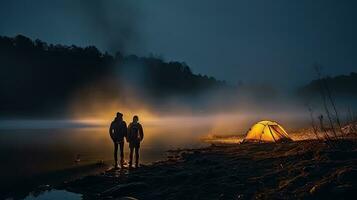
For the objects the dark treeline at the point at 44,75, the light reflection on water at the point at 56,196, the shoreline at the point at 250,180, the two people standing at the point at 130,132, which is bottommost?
the light reflection on water at the point at 56,196

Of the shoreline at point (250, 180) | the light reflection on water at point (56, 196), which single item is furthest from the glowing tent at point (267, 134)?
the light reflection on water at point (56, 196)

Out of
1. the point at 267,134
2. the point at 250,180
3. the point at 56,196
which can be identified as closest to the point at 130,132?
the point at 56,196

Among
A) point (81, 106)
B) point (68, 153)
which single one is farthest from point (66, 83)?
point (68, 153)

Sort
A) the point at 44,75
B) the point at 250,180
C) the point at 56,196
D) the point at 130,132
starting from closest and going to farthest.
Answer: the point at 250,180 < the point at 56,196 < the point at 130,132 < the point at 44,75

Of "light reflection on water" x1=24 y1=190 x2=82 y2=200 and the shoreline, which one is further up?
the shoreline

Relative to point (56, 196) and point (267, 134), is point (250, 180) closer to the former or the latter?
point (56, 196)

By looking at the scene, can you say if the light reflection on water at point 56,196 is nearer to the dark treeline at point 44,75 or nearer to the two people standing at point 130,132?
the two people standing at point 130,132

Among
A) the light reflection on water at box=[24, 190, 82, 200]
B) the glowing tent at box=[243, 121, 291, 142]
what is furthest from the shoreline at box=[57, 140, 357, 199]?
the glowing tent at box=[243, 121, 291, 142]

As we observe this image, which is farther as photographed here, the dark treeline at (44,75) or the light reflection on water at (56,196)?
the dark treeline at (44,75)

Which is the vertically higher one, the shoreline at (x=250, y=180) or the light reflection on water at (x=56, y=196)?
the shoreline at (x=250, y=180)

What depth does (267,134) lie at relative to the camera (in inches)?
1394

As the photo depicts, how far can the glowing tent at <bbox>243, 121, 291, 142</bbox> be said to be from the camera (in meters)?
35.0

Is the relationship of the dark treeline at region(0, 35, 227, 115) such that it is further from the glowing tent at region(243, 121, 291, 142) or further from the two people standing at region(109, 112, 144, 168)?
the two people standing at region(109, 112, 144, 168)

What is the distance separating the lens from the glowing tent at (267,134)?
3497cm
